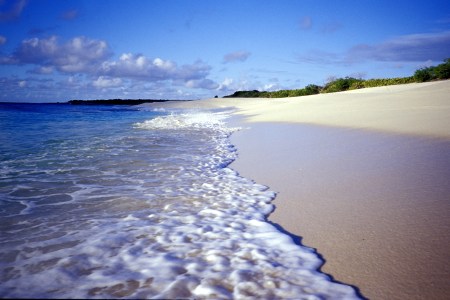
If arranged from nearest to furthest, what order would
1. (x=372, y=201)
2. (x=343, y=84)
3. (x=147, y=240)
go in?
(x=147, y=240)
(x=372, y=201)
(x=343, y=84)

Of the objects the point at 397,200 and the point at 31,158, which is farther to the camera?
the point at 31,158

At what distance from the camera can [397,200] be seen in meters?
2.84

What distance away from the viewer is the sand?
1.82 meters

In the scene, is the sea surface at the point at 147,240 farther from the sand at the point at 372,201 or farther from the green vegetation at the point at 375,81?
the green vegetation at the point at 375,81

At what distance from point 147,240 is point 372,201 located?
2.17 metres

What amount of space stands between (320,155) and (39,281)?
171 inches

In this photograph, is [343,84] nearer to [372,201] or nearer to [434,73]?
[434,73]

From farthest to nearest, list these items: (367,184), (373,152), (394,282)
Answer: (373,152) → (367,184) → (394,282)

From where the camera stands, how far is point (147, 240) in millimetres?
2416

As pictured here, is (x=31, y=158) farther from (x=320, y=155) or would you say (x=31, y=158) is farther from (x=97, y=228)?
(x=320, y=155)

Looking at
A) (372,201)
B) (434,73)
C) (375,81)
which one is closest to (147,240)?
(372,201)

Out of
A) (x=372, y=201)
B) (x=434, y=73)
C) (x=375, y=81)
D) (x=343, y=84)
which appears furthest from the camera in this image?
(x=343, y=84)

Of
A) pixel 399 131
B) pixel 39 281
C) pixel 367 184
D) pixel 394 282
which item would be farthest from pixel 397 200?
pixel 399 131

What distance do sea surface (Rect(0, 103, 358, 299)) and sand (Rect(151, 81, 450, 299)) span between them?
0.70ft
